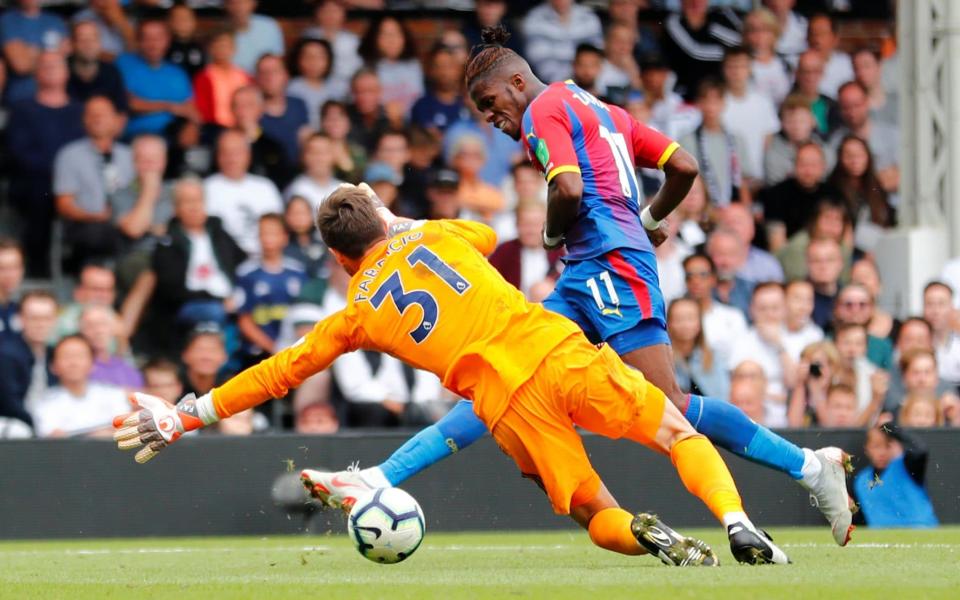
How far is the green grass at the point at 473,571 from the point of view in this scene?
16.8ft

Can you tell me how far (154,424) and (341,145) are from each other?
5.87m

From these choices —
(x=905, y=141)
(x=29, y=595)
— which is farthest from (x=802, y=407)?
(x=29, y=595)

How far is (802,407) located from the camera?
10.8 meters

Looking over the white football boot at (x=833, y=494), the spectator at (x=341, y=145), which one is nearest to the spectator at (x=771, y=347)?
the spectator at (x=341, y=145)

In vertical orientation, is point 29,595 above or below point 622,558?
above

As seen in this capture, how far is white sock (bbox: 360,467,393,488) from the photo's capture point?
22.6 feet

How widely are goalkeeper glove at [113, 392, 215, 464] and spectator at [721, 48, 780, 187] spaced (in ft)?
24.0

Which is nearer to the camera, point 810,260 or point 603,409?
point 603,409

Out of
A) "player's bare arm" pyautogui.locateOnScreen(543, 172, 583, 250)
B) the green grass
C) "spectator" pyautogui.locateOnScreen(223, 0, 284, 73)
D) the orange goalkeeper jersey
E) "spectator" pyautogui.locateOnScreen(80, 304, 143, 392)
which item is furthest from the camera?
"spectator" pyautogui.locateOnScreen(223, 0, 284, 73)

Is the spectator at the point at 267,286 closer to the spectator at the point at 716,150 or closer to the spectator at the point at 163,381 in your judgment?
the spectator at the point at 163,381

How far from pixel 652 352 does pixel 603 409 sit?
31.0 inches

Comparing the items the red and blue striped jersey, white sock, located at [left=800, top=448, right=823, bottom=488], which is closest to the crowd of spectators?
the red and blue striped jersey

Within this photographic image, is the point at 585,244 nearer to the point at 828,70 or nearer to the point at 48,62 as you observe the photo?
the point at 48,62

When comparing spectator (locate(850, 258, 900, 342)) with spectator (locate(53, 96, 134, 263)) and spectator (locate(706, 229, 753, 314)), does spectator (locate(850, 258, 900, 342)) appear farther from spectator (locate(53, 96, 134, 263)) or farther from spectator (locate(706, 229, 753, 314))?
spectator (locate(53, 96, 134, 263))
